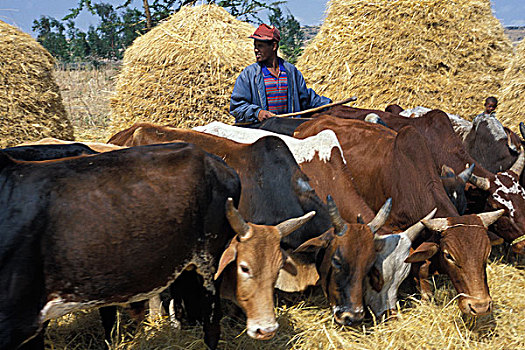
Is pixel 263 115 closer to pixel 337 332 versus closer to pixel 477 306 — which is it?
pixel 337 332

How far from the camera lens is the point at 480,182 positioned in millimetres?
4617

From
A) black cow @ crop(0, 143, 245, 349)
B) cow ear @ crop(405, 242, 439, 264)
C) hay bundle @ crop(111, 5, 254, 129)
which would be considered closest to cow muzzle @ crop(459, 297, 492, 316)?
cow ear @ crop(405, 242, 439, 264)

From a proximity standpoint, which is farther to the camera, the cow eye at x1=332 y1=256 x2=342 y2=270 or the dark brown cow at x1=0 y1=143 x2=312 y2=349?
the cow eye at x1=332 y1=256 x2=342 y2=270

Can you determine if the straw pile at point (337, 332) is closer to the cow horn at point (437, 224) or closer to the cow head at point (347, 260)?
the cow head at point (347, 260)

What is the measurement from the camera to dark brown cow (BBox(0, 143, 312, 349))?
2.37m

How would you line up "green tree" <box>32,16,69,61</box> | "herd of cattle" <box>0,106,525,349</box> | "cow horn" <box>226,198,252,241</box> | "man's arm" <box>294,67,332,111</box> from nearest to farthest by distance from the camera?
"herd of cattle" <box>0,106,525,349</box> < "cow horn" <box>226,198,252,241</box> < "man's arm" <box>294,67,332,111</box> < "green tree" <box>32,16,69,61</box>

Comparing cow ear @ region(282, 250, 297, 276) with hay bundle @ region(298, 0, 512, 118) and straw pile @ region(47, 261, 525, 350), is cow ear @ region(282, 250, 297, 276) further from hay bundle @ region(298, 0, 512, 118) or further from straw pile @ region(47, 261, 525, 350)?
hay bundle @ region(298, 0, 512, 118)

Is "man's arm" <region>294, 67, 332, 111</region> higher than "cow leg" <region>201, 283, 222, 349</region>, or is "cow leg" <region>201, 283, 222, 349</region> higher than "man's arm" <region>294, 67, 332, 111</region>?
"man's arm" <region>294, 67, 332, 111</region>

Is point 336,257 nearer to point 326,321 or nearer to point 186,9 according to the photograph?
point 326,321

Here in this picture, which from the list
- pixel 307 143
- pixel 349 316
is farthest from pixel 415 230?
pixel 307 143

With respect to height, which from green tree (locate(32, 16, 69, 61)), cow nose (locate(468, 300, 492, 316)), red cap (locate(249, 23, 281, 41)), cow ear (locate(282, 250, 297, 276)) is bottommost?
cow nose (locate(468, 300, 492, 316))

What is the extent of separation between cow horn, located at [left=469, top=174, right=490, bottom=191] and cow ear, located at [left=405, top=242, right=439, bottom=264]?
137cm

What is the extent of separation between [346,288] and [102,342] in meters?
1.89

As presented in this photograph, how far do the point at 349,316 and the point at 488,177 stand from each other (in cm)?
243
